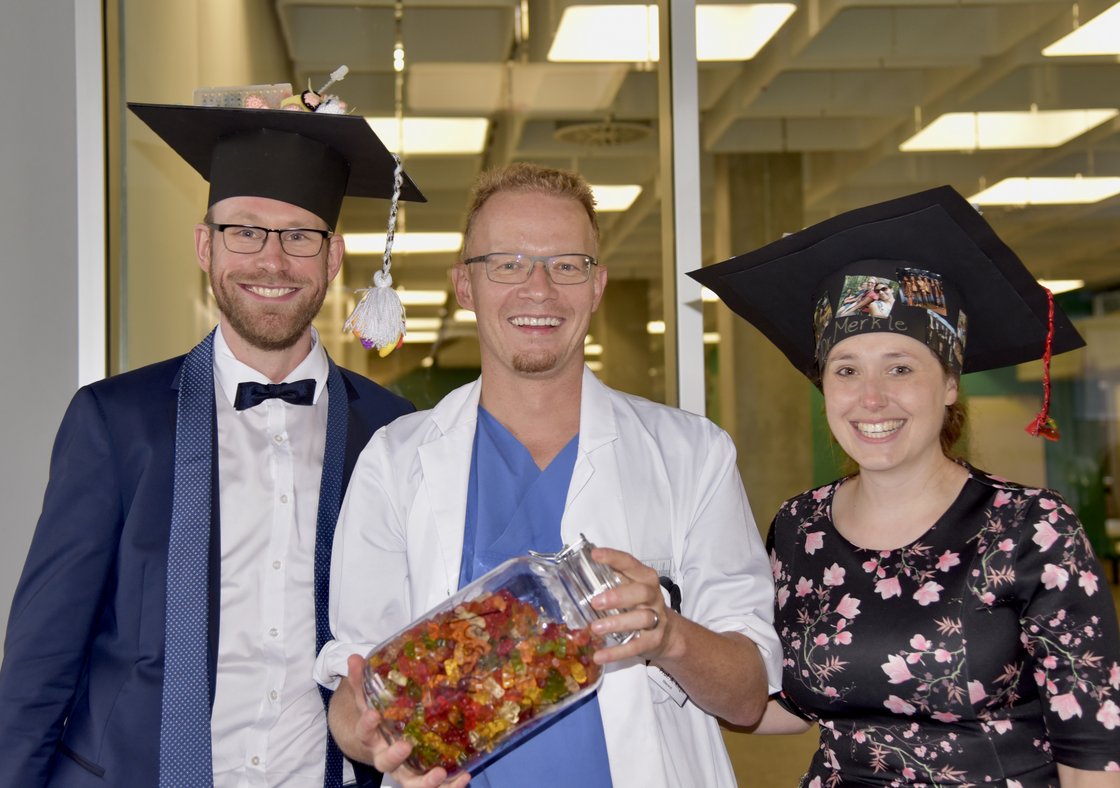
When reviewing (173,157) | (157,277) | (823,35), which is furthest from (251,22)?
(823,35)

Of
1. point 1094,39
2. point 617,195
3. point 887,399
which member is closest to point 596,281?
point 887,399

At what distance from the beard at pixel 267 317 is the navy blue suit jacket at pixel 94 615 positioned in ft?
0.79

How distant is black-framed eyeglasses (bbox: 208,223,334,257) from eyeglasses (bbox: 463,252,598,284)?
1.33 ft

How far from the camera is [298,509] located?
202 cm

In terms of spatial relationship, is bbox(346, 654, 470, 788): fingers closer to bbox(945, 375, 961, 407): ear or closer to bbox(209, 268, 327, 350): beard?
bbox(209, 268, 327, 350): beard

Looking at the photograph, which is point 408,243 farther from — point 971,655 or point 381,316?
point 971,655

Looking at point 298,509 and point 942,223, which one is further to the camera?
point 298,509

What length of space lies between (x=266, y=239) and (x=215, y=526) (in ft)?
1.72

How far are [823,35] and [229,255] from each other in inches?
111

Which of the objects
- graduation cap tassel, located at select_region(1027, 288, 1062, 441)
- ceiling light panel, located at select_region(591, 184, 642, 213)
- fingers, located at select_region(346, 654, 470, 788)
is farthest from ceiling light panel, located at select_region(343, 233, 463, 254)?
fingers, located at select_region(346, 654, 470, 788)

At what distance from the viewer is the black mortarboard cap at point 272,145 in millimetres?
2045

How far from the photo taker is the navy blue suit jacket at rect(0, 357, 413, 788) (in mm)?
1788

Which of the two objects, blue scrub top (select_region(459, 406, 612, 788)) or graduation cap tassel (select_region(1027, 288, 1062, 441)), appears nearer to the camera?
blue scrub top (select_region(459, 406, 612, 788))

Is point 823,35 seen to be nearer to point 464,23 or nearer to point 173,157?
point 464,23
